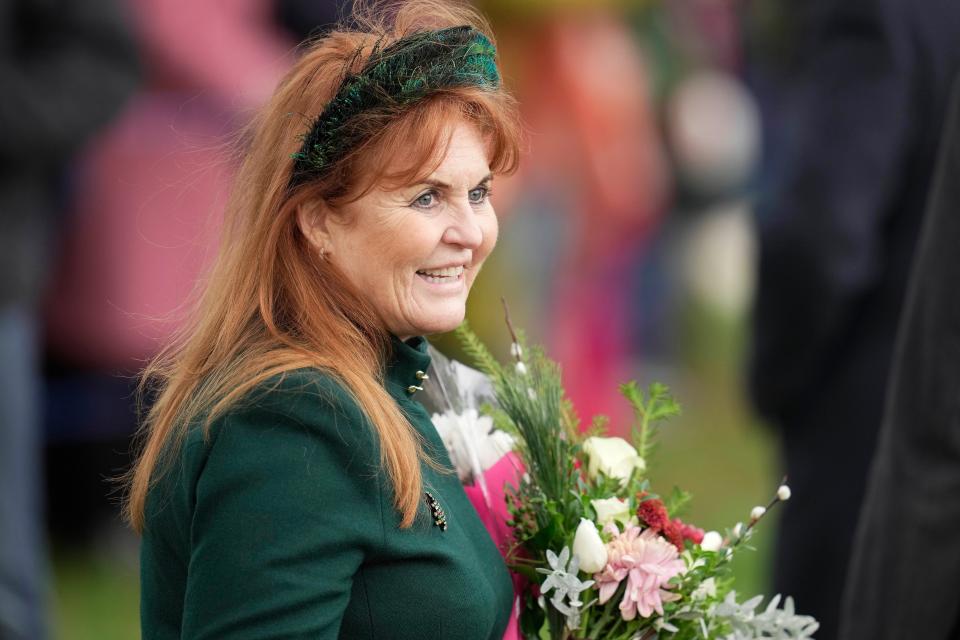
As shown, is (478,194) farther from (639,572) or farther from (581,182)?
(581,182)

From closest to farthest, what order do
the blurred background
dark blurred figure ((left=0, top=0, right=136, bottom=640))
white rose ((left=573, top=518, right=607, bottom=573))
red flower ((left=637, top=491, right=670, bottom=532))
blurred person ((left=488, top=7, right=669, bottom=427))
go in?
white rose ((left=573, top=518, right=607, bottom=573)), red flower ((left=637, top=491, right=670, bottom=532)), dark blurred figure ((left=0, top=0, right=136, bottom=640)), the blurred background, blurred person ((left=488, top=7, right=669, bottom=427))

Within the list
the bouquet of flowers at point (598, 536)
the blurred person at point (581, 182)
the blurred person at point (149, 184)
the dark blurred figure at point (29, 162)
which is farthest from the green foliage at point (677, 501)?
the blurred person at point (581, 182)

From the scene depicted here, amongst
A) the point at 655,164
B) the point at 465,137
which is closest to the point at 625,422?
the point at 655,164

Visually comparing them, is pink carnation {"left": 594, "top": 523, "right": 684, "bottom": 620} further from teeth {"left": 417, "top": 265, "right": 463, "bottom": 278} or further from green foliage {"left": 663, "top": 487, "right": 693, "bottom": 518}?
teeth {"left": 417, "top": 265, "right": 463, "bottom": 278}

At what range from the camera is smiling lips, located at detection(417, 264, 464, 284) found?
2.24 metres

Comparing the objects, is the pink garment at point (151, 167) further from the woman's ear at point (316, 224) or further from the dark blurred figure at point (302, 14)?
the woman's ear at point (316, 224)

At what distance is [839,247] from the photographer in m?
3.96

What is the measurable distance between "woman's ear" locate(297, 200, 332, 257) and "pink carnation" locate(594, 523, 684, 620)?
0.60 meters

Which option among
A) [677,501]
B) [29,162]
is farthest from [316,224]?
[29,162]

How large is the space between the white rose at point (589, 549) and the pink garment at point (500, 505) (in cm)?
16

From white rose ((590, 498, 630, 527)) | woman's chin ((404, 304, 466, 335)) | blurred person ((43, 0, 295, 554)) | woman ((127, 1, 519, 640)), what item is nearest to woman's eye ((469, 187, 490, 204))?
woman ((127, 1, 519, 640))

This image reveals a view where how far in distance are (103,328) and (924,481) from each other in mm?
4026

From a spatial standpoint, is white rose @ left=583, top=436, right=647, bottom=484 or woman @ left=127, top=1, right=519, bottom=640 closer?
woman @ left=127, top=1, right=519, bottom=640

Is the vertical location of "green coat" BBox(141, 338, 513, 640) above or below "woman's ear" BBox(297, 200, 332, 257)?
below
